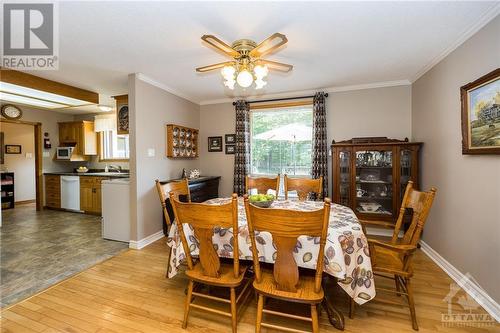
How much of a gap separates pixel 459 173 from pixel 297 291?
7.18 feet

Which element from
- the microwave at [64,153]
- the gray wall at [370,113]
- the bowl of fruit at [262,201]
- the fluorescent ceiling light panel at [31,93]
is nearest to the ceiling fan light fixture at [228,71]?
the bowl of fruit at [262,201]

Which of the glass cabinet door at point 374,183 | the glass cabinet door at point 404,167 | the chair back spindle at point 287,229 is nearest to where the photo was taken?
the chair back spindle at point 287,229

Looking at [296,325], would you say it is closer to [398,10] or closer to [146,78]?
[398,10]

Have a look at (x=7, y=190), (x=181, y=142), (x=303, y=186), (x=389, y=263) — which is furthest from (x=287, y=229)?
(x=7, y=190)

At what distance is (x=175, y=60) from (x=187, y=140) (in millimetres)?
1751

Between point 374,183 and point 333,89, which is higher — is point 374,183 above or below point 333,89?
below

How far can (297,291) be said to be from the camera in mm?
1450

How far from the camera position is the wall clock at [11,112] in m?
4.71

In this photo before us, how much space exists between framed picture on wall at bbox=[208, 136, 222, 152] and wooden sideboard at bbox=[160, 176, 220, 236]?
600mm

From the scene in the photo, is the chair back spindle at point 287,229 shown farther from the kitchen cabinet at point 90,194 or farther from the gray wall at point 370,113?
the kitchen cabinet at point 90,194

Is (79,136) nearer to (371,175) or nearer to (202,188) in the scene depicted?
(202,188)

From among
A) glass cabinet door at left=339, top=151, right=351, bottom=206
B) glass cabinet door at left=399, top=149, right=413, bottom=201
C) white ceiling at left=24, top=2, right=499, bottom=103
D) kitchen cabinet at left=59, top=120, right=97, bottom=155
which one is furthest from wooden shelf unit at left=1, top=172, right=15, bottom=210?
glass cabinet door at left=399, top=149, right=413, bottom=201

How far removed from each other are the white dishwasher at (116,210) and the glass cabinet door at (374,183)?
3.48m

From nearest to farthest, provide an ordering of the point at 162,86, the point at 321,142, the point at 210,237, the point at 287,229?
1. the point at 287,229
2. the point at 210,237
3. the point at 162,86
4. the point at 321,142
